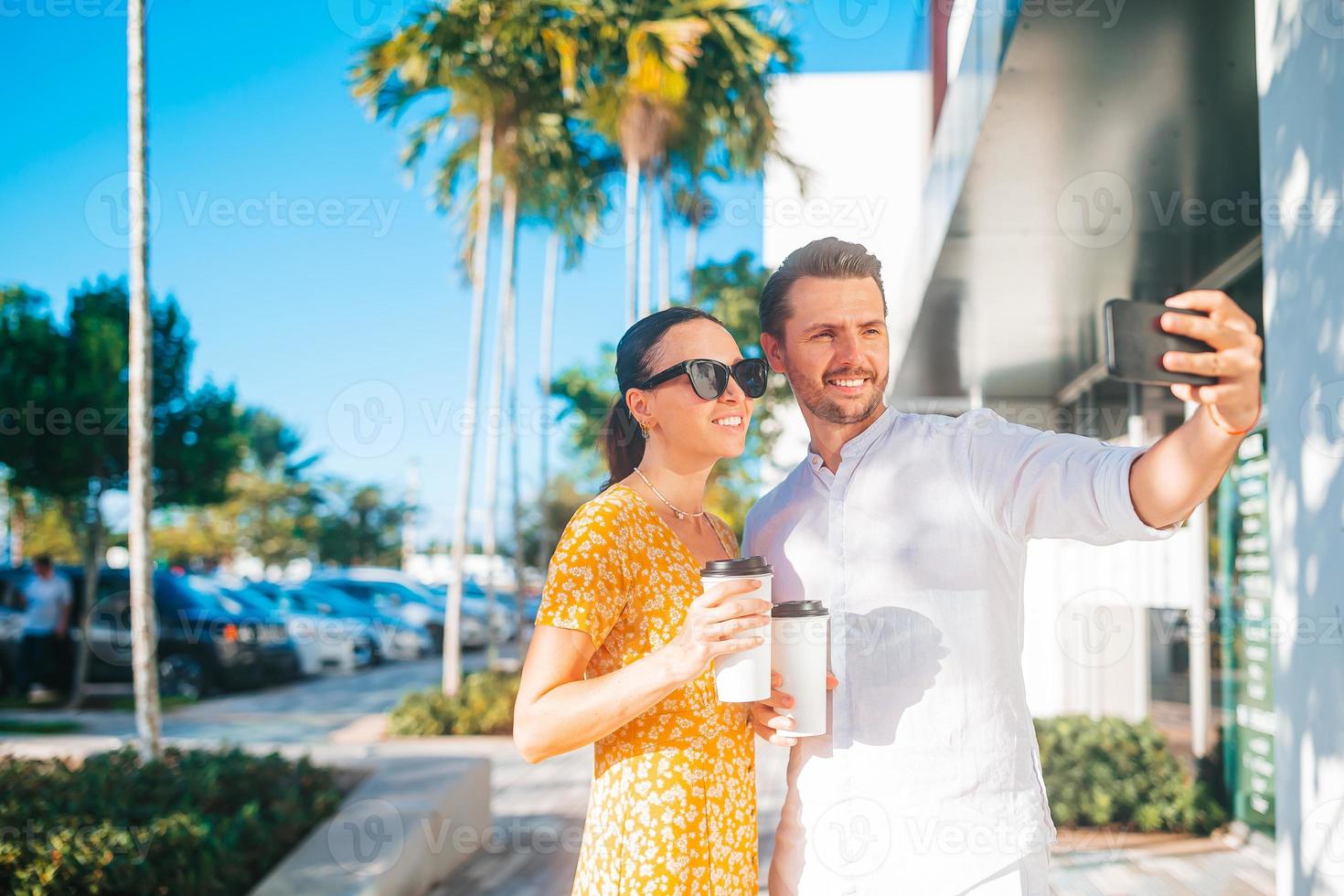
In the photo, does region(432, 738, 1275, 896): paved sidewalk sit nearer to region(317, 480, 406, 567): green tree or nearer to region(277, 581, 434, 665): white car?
region(277, 581, 434, 665): white car

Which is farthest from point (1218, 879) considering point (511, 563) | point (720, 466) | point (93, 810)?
point (511, 563)

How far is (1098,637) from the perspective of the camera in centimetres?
899

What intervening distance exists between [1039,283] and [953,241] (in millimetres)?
1045

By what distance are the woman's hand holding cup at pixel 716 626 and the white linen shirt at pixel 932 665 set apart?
14.7 inches

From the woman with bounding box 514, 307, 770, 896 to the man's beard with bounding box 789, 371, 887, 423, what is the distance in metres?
0.11

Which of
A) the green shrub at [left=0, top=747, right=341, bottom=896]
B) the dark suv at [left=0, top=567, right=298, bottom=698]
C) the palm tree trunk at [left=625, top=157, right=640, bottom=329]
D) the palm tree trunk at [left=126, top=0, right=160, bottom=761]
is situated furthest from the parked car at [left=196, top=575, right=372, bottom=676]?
the green shrub at [left=0, top=747, right=341, bottom=896]

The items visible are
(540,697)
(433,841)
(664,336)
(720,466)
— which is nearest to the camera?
(540,697)

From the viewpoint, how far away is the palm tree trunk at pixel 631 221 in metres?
13.1

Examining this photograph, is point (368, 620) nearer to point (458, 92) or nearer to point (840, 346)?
point (458, 92)

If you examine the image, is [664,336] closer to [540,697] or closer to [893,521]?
[893,521]

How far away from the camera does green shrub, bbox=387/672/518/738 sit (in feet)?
34.5

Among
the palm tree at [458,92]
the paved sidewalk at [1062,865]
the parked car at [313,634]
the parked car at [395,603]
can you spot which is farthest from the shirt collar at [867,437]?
the parked car at [395,603]

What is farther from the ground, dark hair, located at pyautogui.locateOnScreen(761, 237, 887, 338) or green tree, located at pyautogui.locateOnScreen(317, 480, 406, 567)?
dark hair, located at pyautogui.locateOnScreen(761, 237, 887, 338)

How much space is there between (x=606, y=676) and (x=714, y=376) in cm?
65
